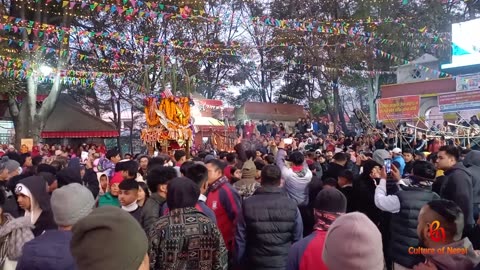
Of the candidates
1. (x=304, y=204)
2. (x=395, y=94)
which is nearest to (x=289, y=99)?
(x=395, y=94)

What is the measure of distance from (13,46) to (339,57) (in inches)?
705

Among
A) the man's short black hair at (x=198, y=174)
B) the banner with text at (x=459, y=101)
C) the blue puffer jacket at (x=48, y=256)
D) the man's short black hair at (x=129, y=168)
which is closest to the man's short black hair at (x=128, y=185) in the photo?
the man's short black hair at (x=198, y=174)

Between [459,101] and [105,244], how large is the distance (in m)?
26.0

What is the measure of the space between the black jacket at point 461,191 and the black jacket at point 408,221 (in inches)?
21.7

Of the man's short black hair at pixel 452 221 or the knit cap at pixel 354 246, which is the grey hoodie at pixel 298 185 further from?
the knit cap at pixel 354 246

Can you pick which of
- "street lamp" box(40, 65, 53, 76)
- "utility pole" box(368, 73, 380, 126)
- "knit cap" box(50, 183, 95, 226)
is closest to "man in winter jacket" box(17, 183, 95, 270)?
"knit cap" box(50, 183, 95, 226)

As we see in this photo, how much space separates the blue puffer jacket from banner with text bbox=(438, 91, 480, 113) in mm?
24995

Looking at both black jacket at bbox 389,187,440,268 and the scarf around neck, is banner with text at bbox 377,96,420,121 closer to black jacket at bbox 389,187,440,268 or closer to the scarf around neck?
black jacket at bbox 389,187,440,268

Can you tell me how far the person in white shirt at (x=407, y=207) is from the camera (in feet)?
14.8

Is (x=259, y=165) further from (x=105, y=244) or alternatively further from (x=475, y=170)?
(x=105, y=244)

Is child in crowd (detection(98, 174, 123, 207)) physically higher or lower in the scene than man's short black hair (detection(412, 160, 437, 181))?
lower

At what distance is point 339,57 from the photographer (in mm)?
28078

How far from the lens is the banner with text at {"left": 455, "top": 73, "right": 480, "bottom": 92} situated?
2508 cm

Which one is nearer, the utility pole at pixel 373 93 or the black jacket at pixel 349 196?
the black jacket at pixel 349 196
